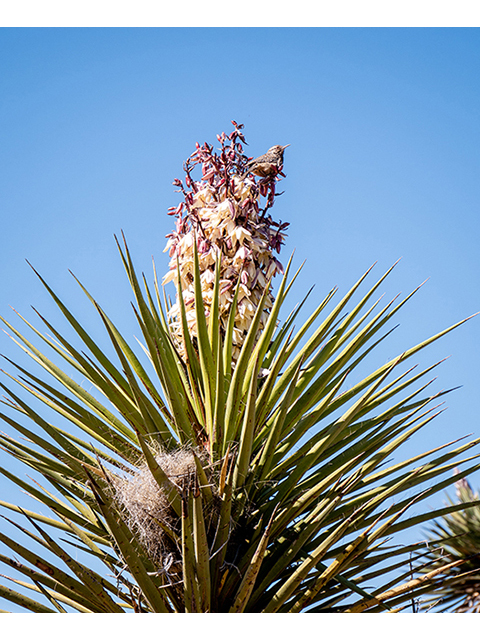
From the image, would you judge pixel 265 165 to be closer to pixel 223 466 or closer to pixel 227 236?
pixel 227 236

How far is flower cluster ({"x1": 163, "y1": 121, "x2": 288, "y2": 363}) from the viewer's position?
223 cm

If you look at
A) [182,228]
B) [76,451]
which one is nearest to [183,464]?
[76,451]

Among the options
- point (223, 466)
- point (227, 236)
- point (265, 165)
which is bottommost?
point (223, 466)

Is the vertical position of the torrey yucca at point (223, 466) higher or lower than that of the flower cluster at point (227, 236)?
lower

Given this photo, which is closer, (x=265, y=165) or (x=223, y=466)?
(x=223, y=466)

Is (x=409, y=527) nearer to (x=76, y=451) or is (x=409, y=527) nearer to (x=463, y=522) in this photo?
(x=76, y=451)

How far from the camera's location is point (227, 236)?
2291 mm

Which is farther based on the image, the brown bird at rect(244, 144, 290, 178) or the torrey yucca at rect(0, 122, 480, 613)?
the brown bird at rect(244, 144, 290, 178)

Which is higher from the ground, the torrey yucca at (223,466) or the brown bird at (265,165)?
the brown bird at (265,165)

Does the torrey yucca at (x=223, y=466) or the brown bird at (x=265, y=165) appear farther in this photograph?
the brown bird at (x=265, y=165)

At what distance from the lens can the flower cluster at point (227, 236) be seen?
7.33ft

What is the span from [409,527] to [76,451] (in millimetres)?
969

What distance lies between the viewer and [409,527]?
1649 millimetres

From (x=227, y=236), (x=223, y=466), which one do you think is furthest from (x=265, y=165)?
(x=223, y=466)
